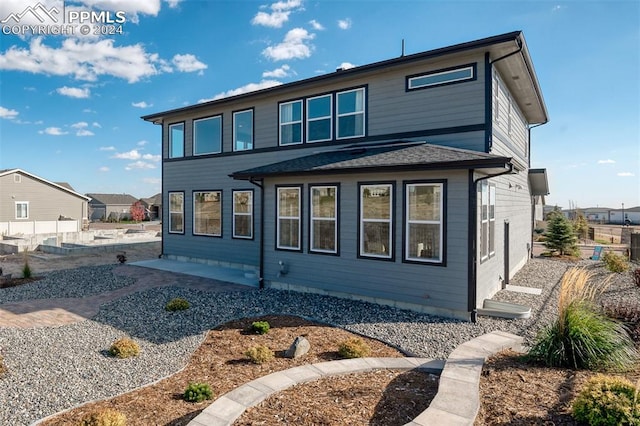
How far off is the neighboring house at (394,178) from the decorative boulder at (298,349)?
3106mm

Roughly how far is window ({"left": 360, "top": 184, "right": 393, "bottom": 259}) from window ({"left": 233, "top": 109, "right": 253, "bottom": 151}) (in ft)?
19.8

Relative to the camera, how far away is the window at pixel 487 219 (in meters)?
8.02

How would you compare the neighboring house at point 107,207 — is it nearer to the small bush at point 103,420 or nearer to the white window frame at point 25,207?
the white window frame at point 25,207

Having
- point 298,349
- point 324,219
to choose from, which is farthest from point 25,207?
point 298,349

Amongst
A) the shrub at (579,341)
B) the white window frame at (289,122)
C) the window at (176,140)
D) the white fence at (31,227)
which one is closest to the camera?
the shrub at (579,341)

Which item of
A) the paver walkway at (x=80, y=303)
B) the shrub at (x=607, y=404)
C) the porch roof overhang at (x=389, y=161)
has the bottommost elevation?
the paver walkway at (x=80, y=303)

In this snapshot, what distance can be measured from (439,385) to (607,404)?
1.54m

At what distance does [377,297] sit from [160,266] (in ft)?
30.6

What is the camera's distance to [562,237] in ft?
54.0

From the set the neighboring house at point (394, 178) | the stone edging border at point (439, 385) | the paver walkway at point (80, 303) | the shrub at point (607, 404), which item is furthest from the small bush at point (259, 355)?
the paver walkway at point (80, 303)

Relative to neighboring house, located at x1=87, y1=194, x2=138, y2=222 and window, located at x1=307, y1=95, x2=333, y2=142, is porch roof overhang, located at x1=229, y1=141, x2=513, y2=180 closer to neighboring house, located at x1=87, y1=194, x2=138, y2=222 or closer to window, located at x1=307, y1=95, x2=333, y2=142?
window, located at x1=307, y1=95, x2=333, y2=142

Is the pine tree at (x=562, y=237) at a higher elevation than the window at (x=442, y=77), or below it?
below

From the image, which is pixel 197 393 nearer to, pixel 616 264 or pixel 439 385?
pixel 439 385

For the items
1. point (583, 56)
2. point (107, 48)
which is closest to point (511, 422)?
point (583, 56)
